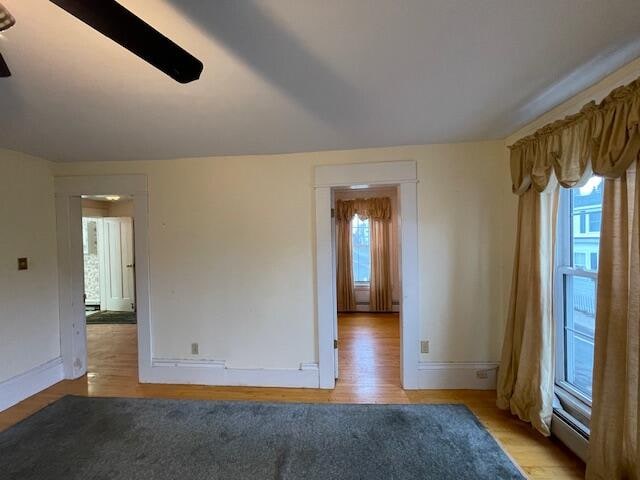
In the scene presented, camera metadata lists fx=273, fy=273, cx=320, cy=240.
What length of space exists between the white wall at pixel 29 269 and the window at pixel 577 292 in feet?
14.4

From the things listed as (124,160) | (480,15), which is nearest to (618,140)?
(480,15)

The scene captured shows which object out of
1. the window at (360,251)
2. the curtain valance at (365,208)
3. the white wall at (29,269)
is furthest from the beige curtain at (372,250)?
the white wall at (29,269)

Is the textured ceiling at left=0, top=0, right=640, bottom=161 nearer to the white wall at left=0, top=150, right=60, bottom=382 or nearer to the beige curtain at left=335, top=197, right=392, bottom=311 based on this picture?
the white wall at left=0, top=150, right=60, bottom=382

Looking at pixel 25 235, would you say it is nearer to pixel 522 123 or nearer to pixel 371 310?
pixel 522 123

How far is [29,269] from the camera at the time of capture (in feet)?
8.40

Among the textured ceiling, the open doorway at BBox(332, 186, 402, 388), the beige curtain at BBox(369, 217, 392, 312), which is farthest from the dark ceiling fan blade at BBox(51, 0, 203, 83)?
the beige curtain at BBox(369, 217, 392, 312)

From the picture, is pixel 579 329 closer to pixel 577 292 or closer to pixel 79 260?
pixel 577 292

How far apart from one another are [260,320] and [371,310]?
3.05 m

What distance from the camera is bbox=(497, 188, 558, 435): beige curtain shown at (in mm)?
1830

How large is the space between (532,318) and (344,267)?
3.51 meters

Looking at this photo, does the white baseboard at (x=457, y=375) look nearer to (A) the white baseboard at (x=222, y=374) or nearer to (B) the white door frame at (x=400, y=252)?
(B) the white door frame at (x=400, y=252)

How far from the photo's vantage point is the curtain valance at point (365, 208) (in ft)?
16.9

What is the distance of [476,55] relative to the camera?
4.08 ft

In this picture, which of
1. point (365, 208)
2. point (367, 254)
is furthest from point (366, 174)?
point (367, 254)
